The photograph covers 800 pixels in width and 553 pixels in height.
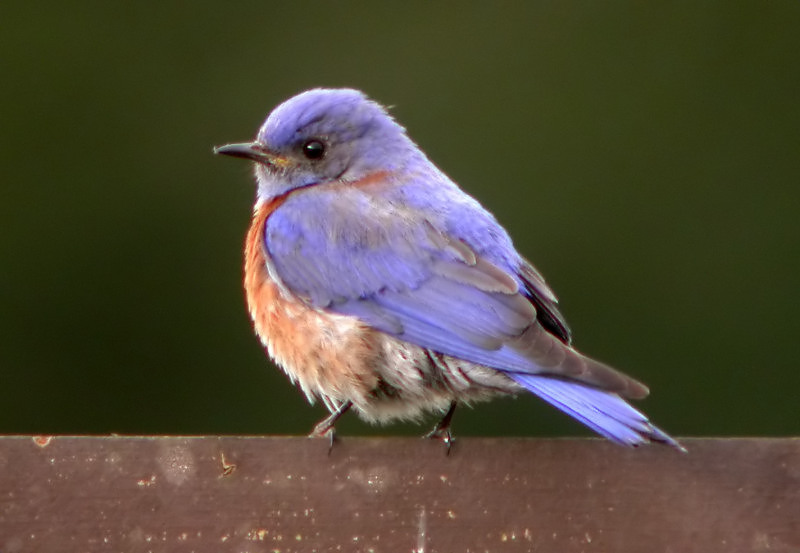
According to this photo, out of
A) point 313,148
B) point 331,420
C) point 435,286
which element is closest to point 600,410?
point 435,286

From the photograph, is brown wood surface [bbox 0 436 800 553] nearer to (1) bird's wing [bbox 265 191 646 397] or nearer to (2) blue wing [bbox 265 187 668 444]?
(2) blue wing [bbox 265 187 668 444]

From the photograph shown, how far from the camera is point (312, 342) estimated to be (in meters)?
A: 3.62

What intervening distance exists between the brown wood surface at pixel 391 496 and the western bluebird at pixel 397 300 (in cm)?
21

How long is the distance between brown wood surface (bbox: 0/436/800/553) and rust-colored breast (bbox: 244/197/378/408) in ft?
2.44

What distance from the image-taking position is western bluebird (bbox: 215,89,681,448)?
Result: 10.6ft

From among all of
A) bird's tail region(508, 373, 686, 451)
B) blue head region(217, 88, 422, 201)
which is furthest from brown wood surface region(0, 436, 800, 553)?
blue head region(217, 88, 422, 201)

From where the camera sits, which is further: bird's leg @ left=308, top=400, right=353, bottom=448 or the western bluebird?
bird's leg @ left=308, top=400, right=353, bottom=448

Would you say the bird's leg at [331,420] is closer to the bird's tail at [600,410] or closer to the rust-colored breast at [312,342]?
the rust-colored breast at [312,342]

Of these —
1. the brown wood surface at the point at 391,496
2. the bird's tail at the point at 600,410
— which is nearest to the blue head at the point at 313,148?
the bird's tail at the point at 600,410

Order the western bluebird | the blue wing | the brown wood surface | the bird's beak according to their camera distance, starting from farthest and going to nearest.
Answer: the bird's beak, the western bluebird, the blue wing, the brown wood surface

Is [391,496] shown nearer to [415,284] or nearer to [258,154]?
[415,284]

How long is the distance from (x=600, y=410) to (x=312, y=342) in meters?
1.08

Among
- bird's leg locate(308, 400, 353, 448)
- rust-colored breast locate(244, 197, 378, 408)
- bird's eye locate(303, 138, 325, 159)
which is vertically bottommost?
bird's leg locate(308, 400, 353, 448)

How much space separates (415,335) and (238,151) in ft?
4.17
